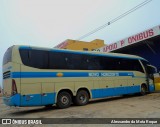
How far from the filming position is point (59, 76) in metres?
13.1

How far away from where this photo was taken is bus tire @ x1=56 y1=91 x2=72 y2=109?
42.4ft

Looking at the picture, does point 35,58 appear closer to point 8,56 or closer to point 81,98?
point 8,56

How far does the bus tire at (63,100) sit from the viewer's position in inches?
509

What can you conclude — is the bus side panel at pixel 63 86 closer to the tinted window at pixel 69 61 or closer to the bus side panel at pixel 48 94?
the bus side panel at pixel 48 94

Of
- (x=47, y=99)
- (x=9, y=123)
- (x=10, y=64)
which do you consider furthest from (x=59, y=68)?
(x=9, y=123)

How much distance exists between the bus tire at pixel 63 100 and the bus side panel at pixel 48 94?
1.35ft

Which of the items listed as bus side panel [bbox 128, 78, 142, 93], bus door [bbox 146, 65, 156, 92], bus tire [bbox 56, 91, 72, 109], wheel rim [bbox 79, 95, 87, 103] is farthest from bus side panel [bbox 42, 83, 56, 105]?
bus door [bbox 146, 65, 156, 92]

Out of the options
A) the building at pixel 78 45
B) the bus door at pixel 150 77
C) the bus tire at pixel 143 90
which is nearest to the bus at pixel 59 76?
the bus tire at pixel 143 90

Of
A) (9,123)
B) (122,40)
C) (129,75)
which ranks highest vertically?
(122,40)

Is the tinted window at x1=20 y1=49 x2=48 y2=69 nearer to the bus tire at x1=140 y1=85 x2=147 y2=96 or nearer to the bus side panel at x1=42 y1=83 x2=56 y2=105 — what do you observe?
the bus side panel at x1=42 y1=83 x2=56 y2=105

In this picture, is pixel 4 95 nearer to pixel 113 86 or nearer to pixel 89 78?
pixel 89 78

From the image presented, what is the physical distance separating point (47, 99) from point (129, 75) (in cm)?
775

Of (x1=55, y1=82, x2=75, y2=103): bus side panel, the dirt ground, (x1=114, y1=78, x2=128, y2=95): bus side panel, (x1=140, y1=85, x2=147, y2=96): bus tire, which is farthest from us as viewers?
(x1=140, y1=85, x2=147, y2=96): bus tire

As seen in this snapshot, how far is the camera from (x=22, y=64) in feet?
38.1
